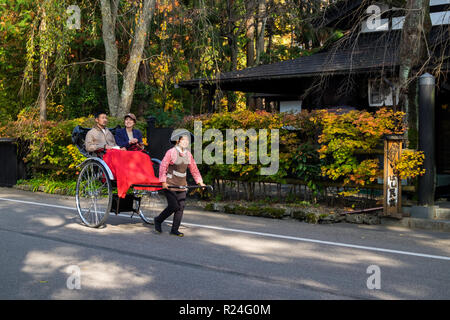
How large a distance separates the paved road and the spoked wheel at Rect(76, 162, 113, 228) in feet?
0.89

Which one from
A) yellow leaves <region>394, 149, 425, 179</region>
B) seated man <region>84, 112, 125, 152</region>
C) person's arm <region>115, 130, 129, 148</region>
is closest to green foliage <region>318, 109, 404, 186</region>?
yellow leaves <region>394, 149, 425, 179</region>

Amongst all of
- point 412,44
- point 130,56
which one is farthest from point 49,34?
point 412,44

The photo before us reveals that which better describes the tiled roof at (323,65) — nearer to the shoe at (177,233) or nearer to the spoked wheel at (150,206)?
the spoked wheel at (150,206)

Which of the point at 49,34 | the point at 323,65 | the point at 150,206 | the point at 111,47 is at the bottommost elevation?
the point at 150,206

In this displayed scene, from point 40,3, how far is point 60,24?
1.24 meters

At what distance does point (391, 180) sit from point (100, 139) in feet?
18.5

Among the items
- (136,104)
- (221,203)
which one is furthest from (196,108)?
(221,203)

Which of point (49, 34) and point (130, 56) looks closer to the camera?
point (49, 34)

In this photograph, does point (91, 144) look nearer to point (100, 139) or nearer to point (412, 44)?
point (100, 139)

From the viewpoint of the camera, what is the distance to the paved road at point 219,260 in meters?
5.68

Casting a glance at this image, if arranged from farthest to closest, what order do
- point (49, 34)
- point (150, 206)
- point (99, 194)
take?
1. point (49, 34)
2. point (150, 206)
3. point (99, 194)

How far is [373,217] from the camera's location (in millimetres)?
10680

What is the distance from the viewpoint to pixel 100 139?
10.2m

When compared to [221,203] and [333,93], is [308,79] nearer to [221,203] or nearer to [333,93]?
[333,93]
